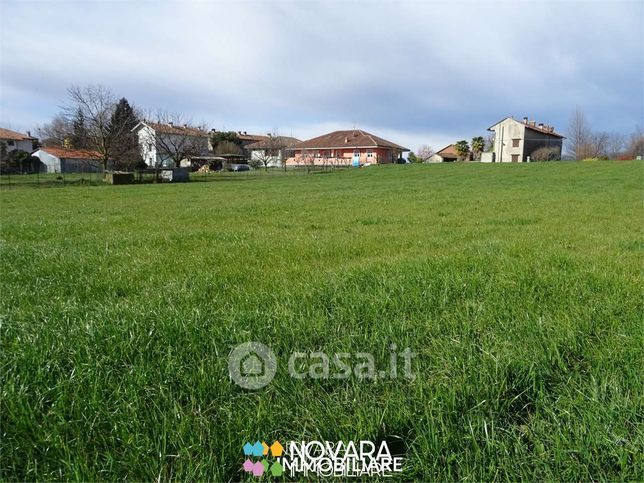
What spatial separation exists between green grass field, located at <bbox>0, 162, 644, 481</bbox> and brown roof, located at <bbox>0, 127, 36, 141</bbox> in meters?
83.0

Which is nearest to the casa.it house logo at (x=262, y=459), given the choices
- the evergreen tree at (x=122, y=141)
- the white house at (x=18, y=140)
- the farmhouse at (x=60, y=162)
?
the evergreen tree at (x=122, y=141)

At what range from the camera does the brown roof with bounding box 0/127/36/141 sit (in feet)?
218

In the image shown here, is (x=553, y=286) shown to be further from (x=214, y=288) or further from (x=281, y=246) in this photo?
(x=281, y=246)

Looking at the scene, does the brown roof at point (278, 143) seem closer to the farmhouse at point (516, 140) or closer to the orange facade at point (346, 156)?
the orange facade at point (346, 156)

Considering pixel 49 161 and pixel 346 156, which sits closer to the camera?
pixel 49 161

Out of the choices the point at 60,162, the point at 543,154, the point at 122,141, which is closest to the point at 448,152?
the point at 543,154

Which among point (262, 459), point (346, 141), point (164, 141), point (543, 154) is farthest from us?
point (346, 141)

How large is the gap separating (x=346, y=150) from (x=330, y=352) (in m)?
75.3

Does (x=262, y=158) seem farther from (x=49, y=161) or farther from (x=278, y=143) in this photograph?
(x=49, y=161)

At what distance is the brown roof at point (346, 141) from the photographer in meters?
72.9

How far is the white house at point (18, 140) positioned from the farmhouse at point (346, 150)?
49.1 m

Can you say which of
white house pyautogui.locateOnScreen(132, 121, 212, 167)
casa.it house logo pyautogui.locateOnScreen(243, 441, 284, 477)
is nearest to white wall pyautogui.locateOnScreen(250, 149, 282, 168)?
white house pyautogui.locateOnScreen(132, 121, 212, 167)

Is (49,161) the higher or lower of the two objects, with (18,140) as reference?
lower

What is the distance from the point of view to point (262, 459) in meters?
1.56
